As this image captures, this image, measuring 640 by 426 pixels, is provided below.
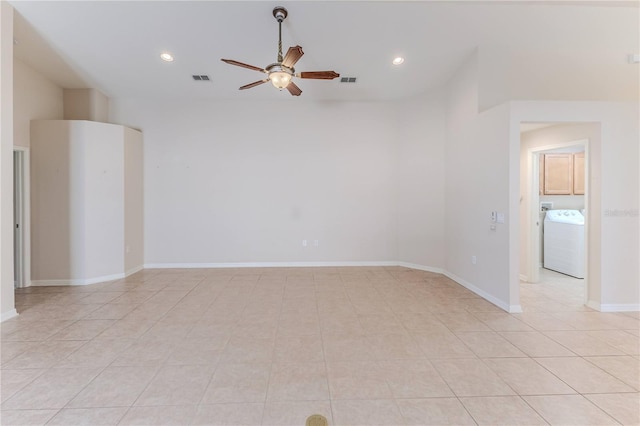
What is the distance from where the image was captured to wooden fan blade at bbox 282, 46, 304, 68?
3008mm

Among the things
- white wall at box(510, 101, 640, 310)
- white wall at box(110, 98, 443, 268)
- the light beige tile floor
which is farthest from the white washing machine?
white wall at box(110, 98, 443, 268)

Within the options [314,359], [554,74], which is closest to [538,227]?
[554,74]

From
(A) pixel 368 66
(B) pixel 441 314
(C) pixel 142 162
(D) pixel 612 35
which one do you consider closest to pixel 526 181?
(D) pixel 612 35

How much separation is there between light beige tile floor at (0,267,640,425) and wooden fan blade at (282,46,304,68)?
2891 millimetres

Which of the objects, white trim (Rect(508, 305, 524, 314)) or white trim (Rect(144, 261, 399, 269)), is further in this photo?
white trim (Rect(144, 261, 399, 269))

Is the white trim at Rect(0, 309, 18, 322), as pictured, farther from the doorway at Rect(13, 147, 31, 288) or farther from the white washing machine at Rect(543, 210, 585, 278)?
the white washing machine at Rect(543, 210, 585, 278)

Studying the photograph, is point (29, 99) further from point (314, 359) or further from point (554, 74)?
point (554, 74)

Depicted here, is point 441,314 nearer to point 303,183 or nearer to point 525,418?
point 525,418

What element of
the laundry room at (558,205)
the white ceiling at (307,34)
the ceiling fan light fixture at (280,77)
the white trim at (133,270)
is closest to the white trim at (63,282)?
the white trim at (133,270)

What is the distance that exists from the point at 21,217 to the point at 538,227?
828 centimetres

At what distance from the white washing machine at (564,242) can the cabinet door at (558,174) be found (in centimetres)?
51

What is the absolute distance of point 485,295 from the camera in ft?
13.5

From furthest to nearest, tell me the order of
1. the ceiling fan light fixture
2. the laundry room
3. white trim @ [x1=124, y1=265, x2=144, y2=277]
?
1. white trim @ [x1=124, y1=265, x2=144, y2=277]
2. the laundry room
3. the ceiling fan light fixture

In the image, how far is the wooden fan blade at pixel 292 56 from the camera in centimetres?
301
